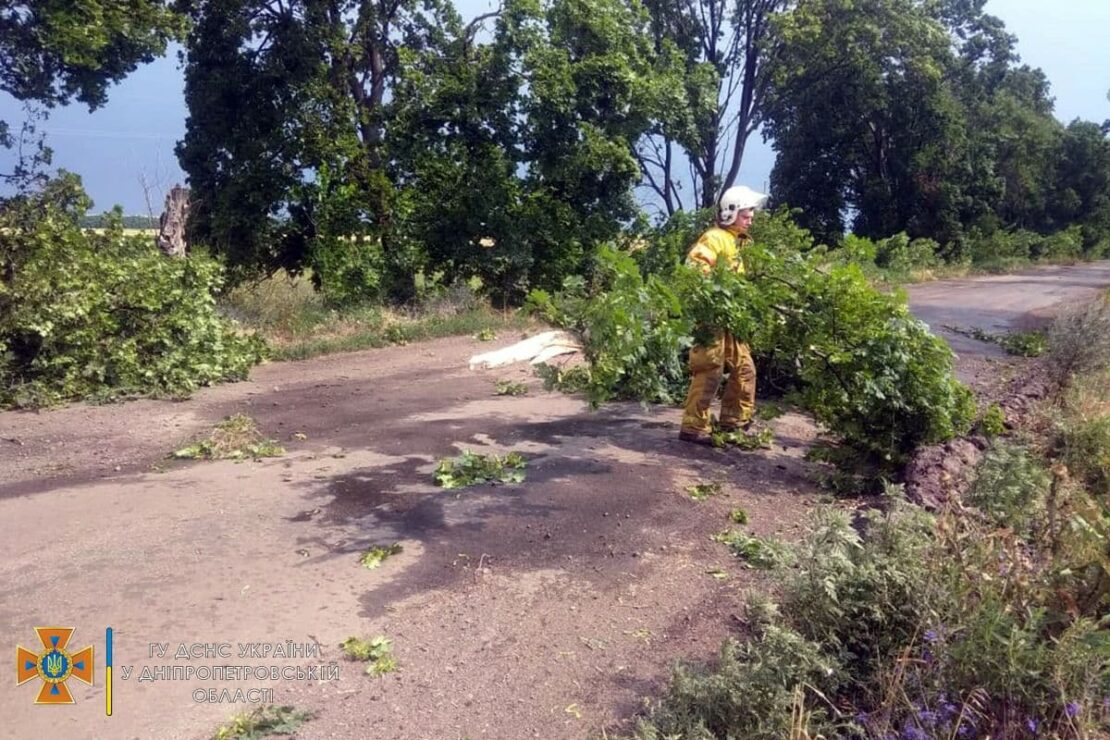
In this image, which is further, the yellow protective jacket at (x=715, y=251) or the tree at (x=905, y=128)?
the tree at (x=905, y=128)

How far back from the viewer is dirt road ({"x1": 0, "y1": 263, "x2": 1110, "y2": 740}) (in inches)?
144

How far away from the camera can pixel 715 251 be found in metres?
6.74

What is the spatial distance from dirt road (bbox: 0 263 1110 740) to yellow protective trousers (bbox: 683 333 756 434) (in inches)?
12.1

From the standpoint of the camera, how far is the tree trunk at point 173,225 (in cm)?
1054

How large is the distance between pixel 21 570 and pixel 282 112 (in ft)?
33.1

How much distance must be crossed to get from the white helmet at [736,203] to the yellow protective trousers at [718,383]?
0.86 m

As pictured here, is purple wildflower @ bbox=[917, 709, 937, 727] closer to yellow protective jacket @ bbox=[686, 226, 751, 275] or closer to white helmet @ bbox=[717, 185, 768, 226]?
yellow protective jacket @ bbox=[686, 226, 751, 275]

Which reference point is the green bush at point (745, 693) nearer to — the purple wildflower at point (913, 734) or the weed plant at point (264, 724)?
the purple wildflower at point (913, 734)

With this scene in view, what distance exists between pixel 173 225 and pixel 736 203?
6538 millimetres

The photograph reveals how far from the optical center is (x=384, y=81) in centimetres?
1466

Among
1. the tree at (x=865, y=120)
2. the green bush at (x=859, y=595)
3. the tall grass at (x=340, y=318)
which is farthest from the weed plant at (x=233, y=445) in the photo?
the tree at (x=865, y=120)

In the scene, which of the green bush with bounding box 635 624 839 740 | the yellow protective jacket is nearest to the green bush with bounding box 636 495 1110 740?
the green bush with bounding box 635 624 839 740

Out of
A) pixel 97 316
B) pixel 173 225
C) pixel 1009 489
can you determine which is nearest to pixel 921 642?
pixel 1009 489

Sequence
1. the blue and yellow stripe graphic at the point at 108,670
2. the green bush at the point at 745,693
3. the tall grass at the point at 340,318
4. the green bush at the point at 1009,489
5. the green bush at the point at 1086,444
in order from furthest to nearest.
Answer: the tall grass at the point at 340,318
the green bush at the point at 1086,444
the green bush at the point at 1009,489
the blue and yellow stripe graphic at the point at 108,670
the green bush at the point at 745,693
